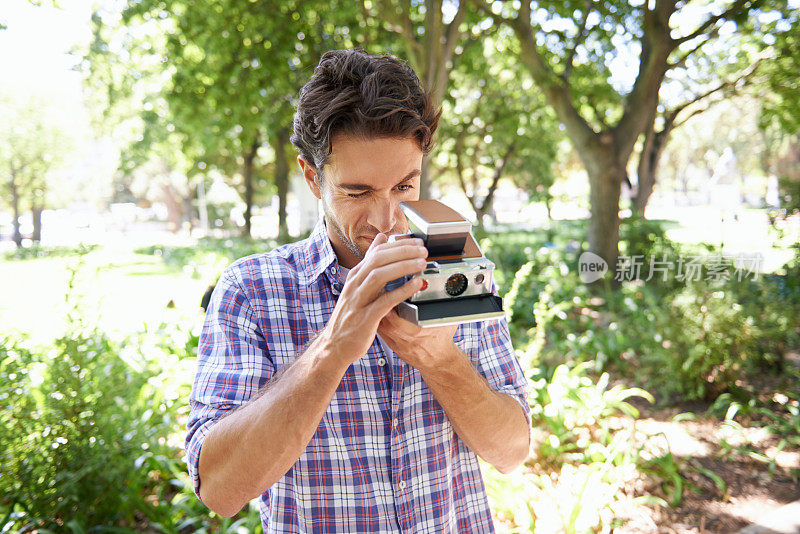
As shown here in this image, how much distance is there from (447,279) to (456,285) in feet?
0.11

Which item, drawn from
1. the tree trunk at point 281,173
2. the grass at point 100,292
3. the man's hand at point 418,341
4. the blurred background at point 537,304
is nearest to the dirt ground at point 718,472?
the blurred background at point 537,304

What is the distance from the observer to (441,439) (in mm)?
1462

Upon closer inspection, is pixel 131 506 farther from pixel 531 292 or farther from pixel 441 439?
pixel 531 292

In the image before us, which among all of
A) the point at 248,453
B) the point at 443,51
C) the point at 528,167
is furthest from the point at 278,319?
the point at 528,167

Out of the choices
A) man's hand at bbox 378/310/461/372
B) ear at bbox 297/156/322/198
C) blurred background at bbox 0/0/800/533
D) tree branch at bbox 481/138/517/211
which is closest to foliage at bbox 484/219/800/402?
blurred background at bbox 0/0/800/533

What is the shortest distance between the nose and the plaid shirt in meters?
0.15

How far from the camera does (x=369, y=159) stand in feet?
4.83

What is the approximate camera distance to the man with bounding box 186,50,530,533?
115cm

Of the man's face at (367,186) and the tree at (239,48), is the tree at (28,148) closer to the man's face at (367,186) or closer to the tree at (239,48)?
the tree at (239,48)

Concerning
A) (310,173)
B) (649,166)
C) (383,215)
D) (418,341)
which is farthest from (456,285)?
(649,166)

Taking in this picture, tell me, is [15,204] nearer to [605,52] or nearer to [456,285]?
[605,52]

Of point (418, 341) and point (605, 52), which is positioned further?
point (605, 52)

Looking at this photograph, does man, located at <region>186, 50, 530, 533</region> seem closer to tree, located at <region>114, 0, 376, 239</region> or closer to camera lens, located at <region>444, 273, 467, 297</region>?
camera lens, located at <region>444, 273, 467, 297</region>

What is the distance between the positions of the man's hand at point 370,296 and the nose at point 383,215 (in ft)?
1.07
